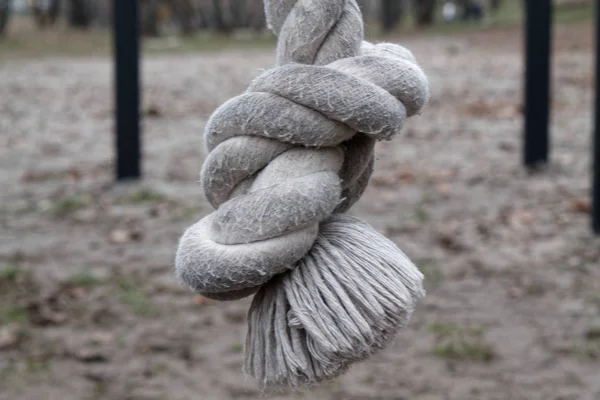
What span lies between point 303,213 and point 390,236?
136 inches

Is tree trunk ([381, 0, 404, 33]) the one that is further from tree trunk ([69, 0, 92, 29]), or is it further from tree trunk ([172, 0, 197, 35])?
tree trunk ([69, 0, 92, 29])

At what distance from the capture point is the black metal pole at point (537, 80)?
5.54 m

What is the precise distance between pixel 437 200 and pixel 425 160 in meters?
1.14

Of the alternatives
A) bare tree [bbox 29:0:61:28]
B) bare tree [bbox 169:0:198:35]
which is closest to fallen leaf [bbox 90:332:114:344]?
bare tree [bbox 29:0:61:28]

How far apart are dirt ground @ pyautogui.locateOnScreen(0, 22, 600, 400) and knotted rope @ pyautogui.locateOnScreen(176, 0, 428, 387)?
0.32 m

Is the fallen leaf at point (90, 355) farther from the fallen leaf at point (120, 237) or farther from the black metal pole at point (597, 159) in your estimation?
the black metal pole at point (597, 159)

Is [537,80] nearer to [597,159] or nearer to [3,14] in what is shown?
[597,159]

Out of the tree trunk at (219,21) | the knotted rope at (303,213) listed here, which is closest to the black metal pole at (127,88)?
the knotted rope at (303,213)

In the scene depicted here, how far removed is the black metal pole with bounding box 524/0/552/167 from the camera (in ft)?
18.2

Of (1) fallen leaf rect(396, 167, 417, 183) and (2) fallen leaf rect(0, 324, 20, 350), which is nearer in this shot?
(2) fallen leaf rect(0, 324, 20, 350)

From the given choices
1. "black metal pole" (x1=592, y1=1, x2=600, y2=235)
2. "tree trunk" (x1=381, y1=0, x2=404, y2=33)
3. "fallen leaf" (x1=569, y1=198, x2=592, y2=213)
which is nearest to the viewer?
"black metal pole" (x1=592, y1=1, x2=600, y2=235)

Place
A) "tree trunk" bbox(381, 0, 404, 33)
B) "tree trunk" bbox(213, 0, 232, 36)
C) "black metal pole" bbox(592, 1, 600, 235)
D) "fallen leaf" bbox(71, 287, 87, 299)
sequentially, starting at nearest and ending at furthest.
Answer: "fallen leaf" bbox(71, 287, 87, 299) → "black metal pole" bbox(592, 1, 600, 235) → "tree trunk" bbox(381, 0, 404, 33) → "tree trunk" bbox(213, 0, 232, 36)

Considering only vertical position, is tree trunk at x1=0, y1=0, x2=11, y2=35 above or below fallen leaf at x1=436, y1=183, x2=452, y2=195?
below

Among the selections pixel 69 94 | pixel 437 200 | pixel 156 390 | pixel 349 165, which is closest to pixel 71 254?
pixel 156 390
